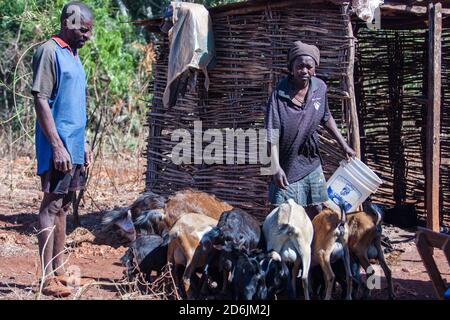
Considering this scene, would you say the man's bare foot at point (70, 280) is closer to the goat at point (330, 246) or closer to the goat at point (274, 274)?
the goat at point (274, 274)

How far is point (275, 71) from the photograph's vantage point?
7.75 metres

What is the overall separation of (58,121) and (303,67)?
5.95 ft

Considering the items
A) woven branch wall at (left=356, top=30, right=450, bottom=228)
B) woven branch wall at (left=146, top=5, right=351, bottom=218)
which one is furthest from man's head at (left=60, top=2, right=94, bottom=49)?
woven branch wall at (left=356, top=30, right=450, bottom=228)

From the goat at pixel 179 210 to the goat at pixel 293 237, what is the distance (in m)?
1.26

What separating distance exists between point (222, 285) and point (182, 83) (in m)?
3.11

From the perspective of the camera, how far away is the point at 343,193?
6.12m

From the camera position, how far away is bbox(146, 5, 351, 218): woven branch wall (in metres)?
7.54

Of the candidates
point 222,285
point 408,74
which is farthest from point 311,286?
point 408,74

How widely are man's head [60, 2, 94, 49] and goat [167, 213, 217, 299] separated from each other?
152 cm

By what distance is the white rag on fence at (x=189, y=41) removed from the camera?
782 centimetres

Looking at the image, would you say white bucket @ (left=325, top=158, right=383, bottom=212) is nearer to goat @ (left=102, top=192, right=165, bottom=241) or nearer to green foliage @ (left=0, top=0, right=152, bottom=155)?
goat @ (left=102, top=192, right=165, bottom=241)

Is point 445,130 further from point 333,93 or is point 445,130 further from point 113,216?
point 113,216
